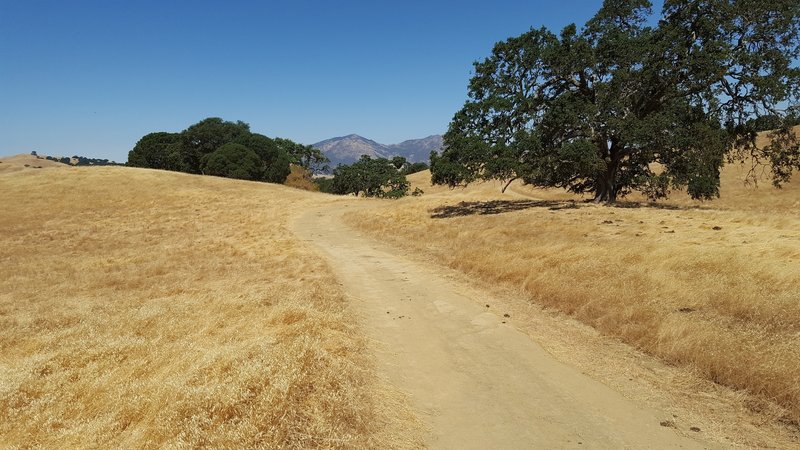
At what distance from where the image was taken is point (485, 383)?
6832mm

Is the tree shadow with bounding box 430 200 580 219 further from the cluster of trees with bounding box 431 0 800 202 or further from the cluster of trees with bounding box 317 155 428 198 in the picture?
the cluster of trees with bounding box 317 155 428 198

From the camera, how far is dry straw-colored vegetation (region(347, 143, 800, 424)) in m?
7.10

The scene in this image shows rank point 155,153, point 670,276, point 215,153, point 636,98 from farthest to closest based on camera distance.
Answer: point 155,153, point 215,153, point 636,98, point 670,276

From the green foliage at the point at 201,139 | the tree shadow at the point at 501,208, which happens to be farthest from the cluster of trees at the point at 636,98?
the green foliage at the point at 201,139

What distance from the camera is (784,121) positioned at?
24156mm

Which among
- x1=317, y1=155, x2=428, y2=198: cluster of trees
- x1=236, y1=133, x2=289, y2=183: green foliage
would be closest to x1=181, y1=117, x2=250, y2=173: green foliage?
x1=236, y1=133, x2=289, y2=183: green foliage

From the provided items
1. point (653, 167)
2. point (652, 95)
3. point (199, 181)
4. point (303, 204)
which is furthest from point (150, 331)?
point (653, 167)

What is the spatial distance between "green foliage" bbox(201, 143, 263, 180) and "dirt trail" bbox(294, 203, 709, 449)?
66.4m

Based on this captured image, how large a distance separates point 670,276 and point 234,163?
72.1 meters

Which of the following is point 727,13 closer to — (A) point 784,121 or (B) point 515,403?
(A) point 784,121

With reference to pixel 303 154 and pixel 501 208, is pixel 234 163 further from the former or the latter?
pixel 501 208

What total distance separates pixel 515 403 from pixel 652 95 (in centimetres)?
2852

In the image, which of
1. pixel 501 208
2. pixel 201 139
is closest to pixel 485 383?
pixel 501 208

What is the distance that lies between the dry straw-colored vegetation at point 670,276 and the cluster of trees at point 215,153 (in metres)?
58.1
